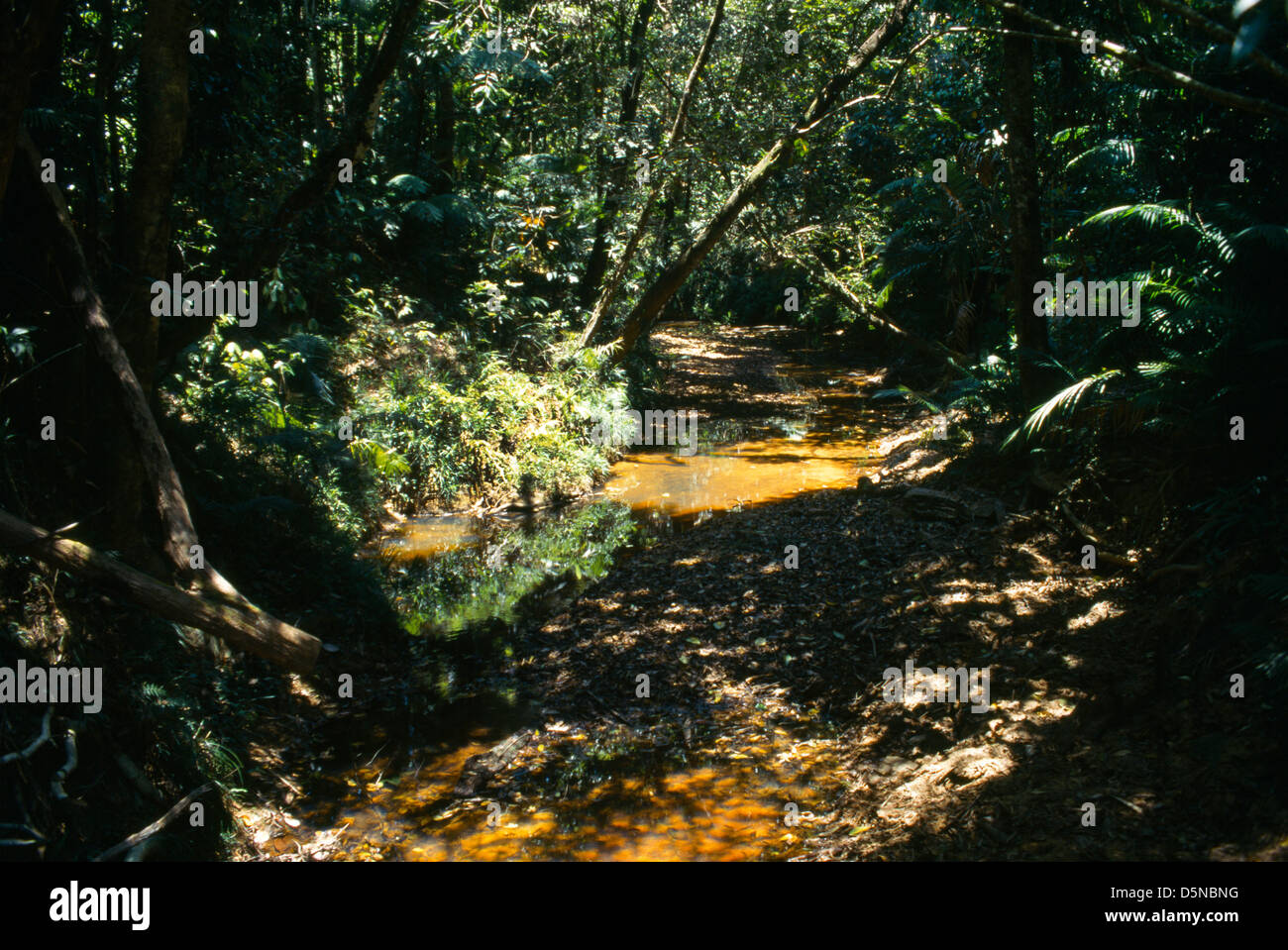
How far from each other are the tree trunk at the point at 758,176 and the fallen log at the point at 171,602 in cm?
1102

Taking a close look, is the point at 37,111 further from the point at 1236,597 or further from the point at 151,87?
the point at 1236,597

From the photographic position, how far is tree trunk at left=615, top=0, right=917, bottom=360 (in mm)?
12152

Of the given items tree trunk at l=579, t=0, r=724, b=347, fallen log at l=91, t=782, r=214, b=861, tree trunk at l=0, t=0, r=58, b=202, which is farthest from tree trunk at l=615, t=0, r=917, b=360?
fallen log at l=91, t=782, r=214, b=861

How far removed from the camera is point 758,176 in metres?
13.5

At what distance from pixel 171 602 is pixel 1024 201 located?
775 centimetres

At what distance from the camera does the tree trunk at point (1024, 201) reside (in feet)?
24.7

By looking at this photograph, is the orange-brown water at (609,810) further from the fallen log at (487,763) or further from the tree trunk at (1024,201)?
the tree trunk at (1024,201)

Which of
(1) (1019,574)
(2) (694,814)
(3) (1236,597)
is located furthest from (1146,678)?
(2) (694,814)

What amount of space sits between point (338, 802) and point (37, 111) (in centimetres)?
446

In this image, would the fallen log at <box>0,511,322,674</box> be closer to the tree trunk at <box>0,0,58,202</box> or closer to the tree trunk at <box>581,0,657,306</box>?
the tree trunk at <box>0,0,58,202</box>

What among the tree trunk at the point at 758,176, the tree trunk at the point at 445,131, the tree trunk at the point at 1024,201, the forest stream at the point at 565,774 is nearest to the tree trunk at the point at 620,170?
the tree trunk at the point at 758,176

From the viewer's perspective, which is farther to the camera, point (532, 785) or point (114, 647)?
point (532, 785)

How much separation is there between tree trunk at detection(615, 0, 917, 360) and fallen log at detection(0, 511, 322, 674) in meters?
11.0

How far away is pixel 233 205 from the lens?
8133 millimetres
